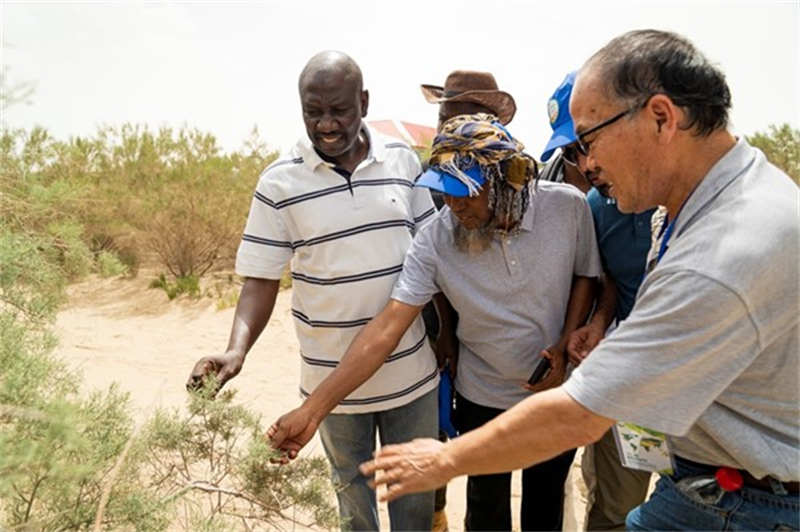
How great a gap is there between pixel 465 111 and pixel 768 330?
2.17m

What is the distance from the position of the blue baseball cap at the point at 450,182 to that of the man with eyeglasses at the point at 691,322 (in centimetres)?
68

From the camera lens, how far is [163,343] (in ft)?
25.6

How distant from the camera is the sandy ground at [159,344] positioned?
627 cm

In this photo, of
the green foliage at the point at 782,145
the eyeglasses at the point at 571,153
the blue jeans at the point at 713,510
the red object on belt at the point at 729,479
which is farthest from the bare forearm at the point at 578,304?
the green foliage at the point at 782,145

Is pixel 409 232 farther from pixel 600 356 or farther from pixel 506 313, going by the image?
pixel 600 356

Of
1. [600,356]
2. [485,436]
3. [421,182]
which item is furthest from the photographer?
[421,182]

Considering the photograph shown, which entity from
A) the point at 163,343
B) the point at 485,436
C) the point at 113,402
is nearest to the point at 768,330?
the point at 485,436

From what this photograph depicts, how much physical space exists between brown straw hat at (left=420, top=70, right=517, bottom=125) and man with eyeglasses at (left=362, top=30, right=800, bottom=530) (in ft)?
5.58

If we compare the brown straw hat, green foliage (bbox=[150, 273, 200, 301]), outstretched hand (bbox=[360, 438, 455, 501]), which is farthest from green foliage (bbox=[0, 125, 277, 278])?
outstretched hand (bbox=[360, 438, 455, 501])

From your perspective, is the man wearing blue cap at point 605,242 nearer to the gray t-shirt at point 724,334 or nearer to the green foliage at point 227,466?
the gray t-shirt at point 724,334

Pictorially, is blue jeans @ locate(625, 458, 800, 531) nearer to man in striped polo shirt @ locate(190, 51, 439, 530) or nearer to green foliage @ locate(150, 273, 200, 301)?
man in striped polo shirt @ locate(190, 51, 439, 530)

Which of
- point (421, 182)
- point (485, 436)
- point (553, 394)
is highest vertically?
point (421, 182)

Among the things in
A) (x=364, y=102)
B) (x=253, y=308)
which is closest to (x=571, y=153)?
(x=364, y=102)

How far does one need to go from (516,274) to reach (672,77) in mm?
1033
